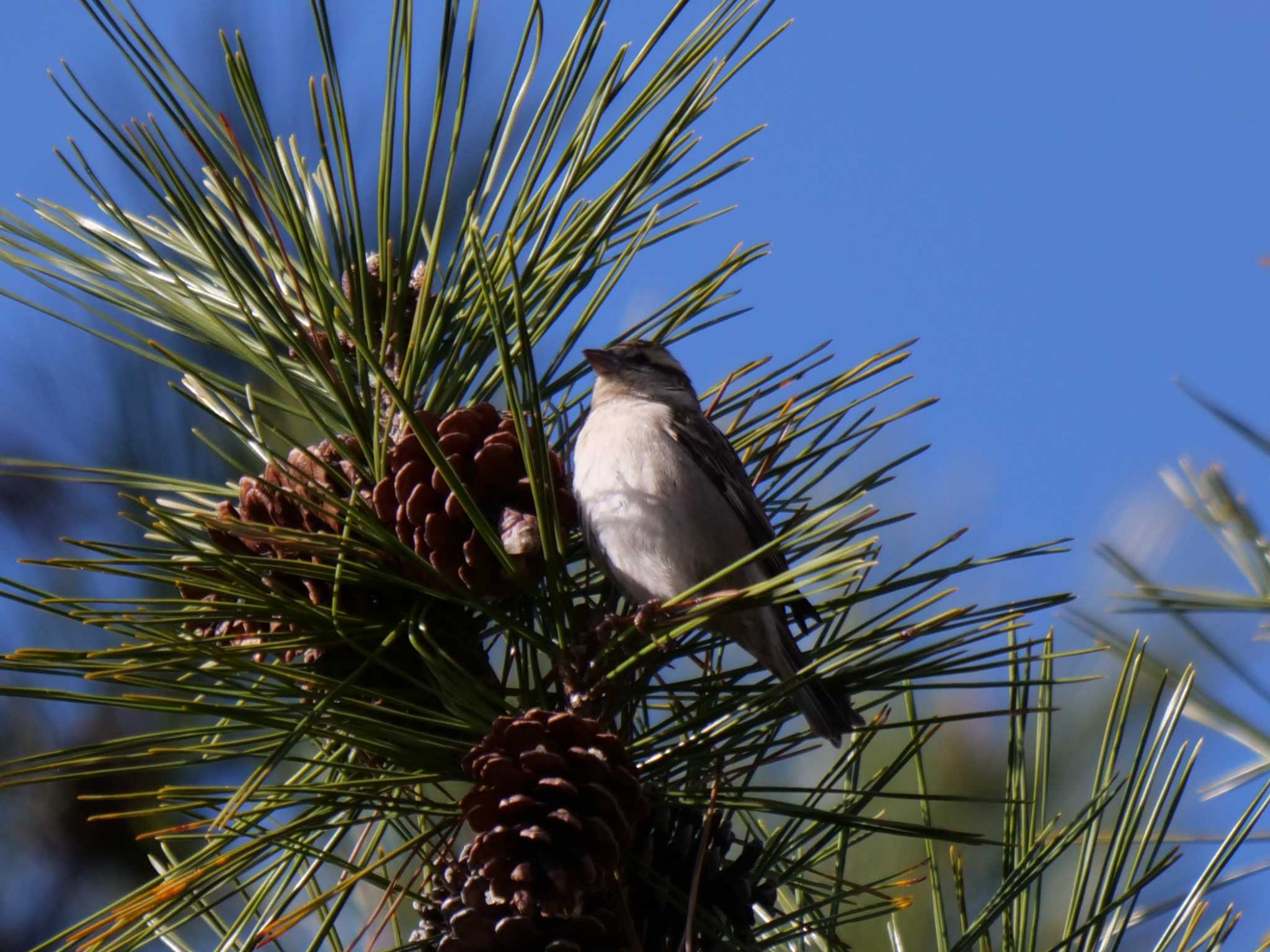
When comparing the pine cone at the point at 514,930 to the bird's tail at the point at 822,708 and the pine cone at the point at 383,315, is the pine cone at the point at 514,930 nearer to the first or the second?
the bird's tail at the point at 822,708

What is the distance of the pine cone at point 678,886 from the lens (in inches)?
82.7

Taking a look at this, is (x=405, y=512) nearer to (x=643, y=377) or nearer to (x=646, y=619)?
(x=646, y=619)

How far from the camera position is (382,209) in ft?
7.96

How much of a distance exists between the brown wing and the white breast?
3 cm

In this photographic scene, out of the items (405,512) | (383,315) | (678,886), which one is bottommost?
(678,886)

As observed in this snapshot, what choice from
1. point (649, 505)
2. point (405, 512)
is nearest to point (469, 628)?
point (405, 512)

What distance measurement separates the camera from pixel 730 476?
3232mm

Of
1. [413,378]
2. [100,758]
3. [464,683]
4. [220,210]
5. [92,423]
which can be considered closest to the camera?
[100,758]

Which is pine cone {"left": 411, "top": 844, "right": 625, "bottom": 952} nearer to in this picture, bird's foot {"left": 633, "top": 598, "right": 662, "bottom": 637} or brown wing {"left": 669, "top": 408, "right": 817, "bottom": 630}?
A: bird's foot {"left": 633, "top": 598, "right": 662, "bottom": 637}

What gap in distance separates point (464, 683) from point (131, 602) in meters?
0.53

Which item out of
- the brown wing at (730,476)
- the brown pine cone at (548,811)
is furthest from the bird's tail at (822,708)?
the brown pine cone at (548,811)

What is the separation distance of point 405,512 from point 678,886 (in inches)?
29.4

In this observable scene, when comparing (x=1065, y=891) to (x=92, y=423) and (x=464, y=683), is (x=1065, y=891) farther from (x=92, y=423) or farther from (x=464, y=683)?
(x=92, y=423)

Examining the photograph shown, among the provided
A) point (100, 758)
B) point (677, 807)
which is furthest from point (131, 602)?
point (677, 807)
